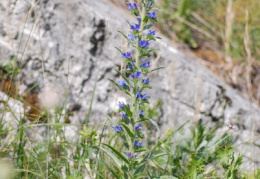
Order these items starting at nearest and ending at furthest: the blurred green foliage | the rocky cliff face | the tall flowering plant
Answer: the tall flowering plant
the rocky cliff face
the blurred green foliage

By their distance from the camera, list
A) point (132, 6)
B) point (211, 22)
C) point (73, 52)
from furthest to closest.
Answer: point (211, 22) → point (73, 52) → point (132, 6)

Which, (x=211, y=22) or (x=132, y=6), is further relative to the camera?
(x=211, y=22)

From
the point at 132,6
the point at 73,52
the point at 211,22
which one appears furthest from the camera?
the point at 211,22

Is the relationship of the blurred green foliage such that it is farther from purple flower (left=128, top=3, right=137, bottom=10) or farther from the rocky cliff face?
purple flower (left=128, top=3, right=137, bottom=10)

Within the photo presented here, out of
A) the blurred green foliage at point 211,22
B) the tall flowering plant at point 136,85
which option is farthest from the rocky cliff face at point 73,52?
the blurred green foliage at point 211,22

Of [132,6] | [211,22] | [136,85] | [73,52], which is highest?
[211,22]

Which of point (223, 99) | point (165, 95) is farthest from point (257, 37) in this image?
point (165, 95)

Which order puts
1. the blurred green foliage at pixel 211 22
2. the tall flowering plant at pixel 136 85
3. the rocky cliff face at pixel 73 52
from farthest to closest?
1. the blurred green foliage at pixel 211 22
2. the rocky cliff face at pixel 73 52
3. the tall flowering plant at pixel 136 85

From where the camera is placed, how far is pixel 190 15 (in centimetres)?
489

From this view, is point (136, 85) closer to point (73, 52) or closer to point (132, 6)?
point (132, 6)

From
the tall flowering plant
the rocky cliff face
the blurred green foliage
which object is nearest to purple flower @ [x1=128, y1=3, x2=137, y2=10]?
the tall flowering plant

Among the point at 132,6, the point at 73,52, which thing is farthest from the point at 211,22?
the point at 132,6

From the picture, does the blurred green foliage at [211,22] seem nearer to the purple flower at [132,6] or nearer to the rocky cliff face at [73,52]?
the rocky cliff face at [73,52]

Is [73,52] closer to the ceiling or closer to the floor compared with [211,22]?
closer to the floor
